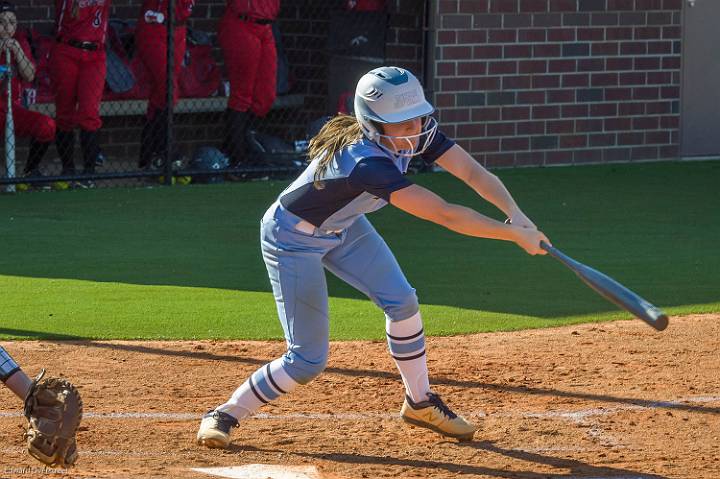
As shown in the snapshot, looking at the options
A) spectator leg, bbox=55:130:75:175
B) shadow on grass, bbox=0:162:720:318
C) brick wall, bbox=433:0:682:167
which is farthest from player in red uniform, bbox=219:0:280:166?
brick wall, bbox=433:0:682:167

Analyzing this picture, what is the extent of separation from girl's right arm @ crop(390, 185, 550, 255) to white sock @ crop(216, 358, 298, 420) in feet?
→ 2.99

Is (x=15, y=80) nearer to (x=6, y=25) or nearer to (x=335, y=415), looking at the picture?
(x=6, y=25)

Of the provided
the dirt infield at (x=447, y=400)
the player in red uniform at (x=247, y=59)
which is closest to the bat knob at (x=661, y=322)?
the dirt infield at (x=447, y=400)

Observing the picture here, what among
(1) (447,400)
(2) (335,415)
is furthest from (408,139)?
(1) (447,400)

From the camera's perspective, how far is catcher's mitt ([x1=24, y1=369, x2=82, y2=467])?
4434 mm

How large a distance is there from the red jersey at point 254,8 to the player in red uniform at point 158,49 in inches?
17.3

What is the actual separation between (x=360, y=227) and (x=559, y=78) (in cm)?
979

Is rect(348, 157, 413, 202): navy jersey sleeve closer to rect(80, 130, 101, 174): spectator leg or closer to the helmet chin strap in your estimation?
the helmet chin strap

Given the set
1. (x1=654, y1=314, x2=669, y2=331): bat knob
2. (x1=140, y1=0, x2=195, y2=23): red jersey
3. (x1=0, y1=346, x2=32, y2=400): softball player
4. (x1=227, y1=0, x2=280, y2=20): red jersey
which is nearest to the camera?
(x1=654, y1=314, x2=669, y2=331): bat knob

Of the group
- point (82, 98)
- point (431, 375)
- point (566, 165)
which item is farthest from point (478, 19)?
point (431, 375)

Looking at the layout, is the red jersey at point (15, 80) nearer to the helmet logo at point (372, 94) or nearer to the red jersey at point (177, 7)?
the red jersey at point (177, 7)

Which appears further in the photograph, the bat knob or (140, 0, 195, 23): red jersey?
(140, 0, 195, 23): red jersey

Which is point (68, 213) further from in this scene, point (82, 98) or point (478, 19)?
point (478, 19)

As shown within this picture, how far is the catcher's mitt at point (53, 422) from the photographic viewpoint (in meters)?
4.43
